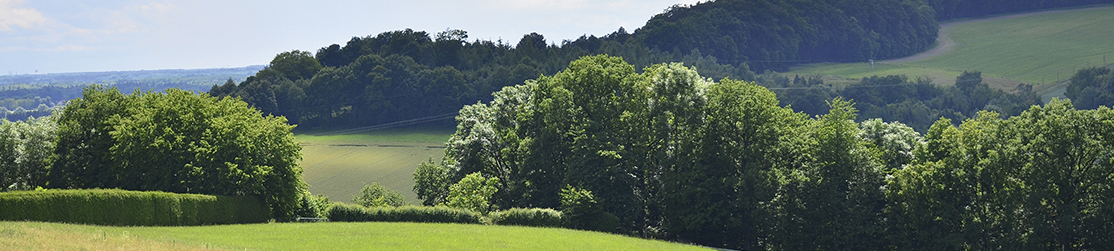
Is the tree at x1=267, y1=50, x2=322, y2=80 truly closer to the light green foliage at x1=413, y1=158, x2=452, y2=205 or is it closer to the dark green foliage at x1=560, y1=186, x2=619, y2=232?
the light green foliage at x1=413, y1=158, x2=452, y2=205

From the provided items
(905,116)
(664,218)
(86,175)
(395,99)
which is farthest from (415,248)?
(905,116)

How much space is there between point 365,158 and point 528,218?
7281 centimetres

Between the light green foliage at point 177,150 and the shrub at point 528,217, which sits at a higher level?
the light green foliage at point 177,150

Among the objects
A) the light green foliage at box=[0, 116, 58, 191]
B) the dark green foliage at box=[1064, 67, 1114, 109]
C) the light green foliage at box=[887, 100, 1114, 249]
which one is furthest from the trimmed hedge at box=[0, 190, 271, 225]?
the dark green foliage at box=[1064, 67, 1114, 109]

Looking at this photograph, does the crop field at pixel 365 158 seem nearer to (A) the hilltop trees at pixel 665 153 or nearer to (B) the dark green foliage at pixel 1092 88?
(A) the hilltop trees at pixel 665 153

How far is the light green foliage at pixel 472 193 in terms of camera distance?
204 ft

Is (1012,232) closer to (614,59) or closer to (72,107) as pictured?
(614,59)

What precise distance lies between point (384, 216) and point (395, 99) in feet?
384

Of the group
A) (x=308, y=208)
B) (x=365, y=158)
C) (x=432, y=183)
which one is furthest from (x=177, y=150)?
(x=365, y=158)

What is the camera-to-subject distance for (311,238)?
41.3 m

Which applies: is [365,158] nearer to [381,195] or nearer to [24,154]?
[381,195]

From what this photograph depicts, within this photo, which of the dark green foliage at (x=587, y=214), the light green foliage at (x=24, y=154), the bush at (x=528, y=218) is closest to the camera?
the bush at (x=528, y=218)

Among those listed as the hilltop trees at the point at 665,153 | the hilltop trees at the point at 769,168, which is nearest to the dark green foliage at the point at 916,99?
the hilltop trees at the point at 769,168

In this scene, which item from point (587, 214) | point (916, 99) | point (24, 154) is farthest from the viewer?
point (916, 99)
